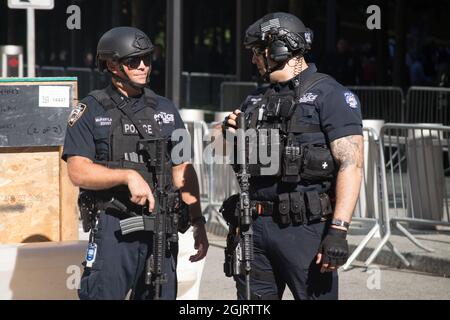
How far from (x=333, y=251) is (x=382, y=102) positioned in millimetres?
14486

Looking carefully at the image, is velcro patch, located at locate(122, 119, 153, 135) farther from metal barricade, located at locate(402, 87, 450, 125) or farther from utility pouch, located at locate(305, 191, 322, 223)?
metal barricade, located at locate(402, 87, 450, 125)

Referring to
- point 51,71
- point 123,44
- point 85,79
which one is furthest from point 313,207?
→ point 51,71

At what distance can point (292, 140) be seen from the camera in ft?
16.9

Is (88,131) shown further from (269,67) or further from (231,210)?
(269,67)

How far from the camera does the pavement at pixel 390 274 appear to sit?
27.3 feet

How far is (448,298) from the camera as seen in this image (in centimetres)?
812

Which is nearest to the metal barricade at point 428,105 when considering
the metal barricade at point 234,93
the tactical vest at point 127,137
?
the metal barricade at point 234,93

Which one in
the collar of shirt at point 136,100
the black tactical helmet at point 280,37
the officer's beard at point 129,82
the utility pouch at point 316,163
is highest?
the black tactical helmet at point 280,37

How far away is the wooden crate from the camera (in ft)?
21.1

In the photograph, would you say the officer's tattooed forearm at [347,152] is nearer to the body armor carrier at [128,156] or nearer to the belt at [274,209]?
the belt at [274,209]

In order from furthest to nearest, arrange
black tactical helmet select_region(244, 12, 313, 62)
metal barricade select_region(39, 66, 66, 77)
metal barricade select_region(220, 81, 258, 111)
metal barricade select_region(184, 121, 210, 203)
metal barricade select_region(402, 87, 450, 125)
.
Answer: metal barricade select_region(39, 66, 66, 77)
metal barricade select_region(220, 81, 258, 111)
metal barricade select_region(402, 87, 450, 125)
metal barricade select_region(184, 121, 210, 203)
black tactical helmet select_region(244, 12, 313, 62)

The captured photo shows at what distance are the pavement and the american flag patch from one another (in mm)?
3287

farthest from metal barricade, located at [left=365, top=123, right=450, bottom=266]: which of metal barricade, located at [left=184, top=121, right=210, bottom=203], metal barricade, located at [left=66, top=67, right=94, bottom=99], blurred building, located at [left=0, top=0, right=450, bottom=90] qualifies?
metal barricade, located at [left=66, top=67, right=94, bottom=99]

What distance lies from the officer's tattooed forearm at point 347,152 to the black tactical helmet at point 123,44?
3.38 feet
